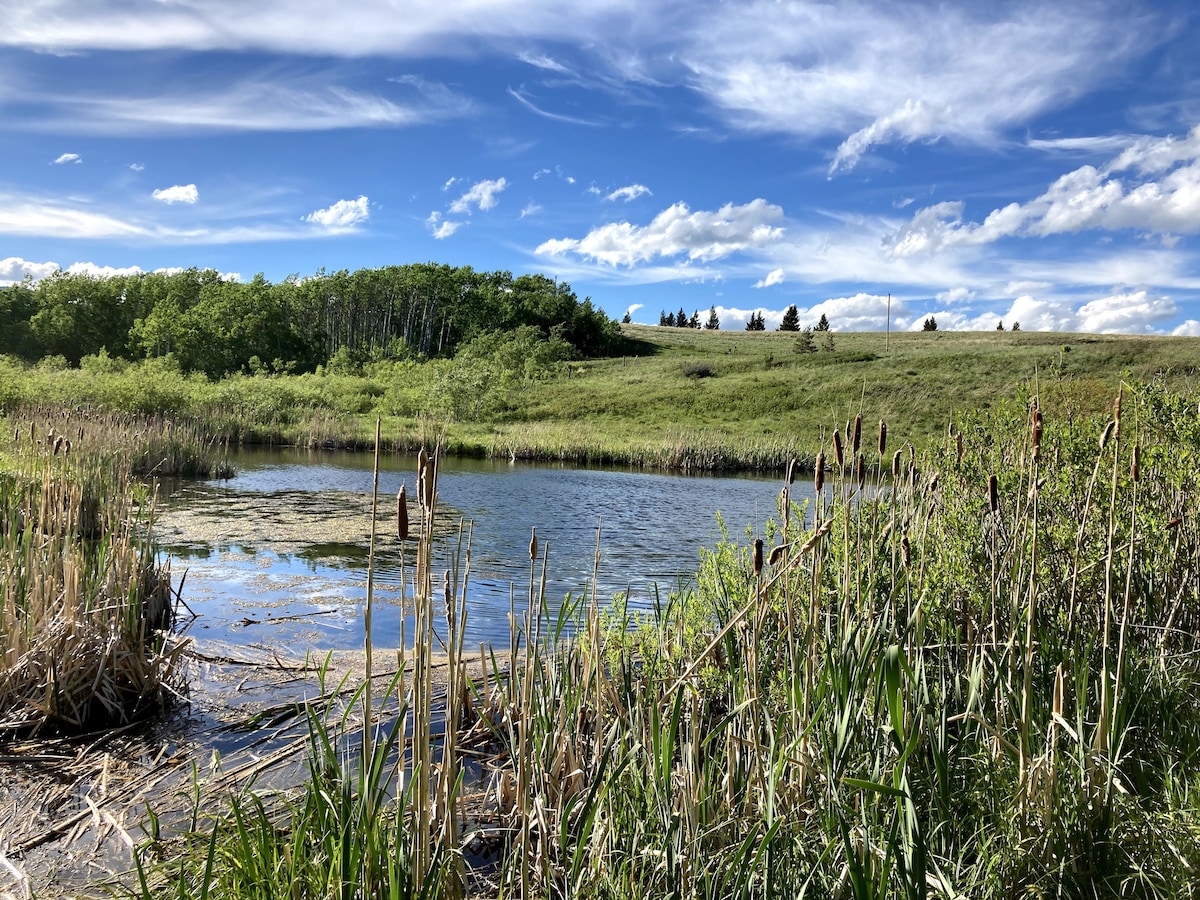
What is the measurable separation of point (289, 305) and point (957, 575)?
83877 millimetres

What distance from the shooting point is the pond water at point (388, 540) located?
8.04 meters

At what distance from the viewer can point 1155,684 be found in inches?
128

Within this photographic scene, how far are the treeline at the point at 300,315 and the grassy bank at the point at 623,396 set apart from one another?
1596 centimetres

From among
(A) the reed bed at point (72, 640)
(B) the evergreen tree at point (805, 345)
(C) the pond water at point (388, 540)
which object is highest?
(B) the evergreen tree at point (805, 345)

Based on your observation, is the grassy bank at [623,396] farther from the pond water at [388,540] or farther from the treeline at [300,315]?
the treeline at [300,315]

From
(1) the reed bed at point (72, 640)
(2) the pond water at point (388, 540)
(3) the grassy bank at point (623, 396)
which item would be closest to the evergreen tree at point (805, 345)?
(3) the grassy bank at point (623, 396)

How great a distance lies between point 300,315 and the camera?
80.8 metres

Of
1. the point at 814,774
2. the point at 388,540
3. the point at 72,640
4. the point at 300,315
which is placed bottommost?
the point at 388,540

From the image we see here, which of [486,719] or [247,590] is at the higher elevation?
[486,719]

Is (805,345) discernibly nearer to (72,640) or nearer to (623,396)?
(623,396)

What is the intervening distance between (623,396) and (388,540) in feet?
121

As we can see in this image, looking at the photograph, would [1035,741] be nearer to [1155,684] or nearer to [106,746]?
[1155,684]

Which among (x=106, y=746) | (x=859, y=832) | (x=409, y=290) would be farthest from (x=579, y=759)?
(x=409, y=290)

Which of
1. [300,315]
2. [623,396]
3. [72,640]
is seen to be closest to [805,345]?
[623,396]
